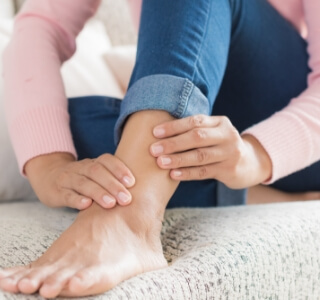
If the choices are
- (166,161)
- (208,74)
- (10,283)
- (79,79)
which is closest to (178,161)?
(166,161)

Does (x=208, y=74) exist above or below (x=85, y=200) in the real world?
above

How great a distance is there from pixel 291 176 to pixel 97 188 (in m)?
0.39

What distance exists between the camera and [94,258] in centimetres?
51

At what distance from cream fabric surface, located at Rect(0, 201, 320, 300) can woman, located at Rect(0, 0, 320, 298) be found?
0.11 feet

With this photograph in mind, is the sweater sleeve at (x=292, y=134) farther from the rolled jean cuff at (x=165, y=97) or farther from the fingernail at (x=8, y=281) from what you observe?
the fingernail at (x=8, y=281)

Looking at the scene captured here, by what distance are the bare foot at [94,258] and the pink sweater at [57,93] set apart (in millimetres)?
182

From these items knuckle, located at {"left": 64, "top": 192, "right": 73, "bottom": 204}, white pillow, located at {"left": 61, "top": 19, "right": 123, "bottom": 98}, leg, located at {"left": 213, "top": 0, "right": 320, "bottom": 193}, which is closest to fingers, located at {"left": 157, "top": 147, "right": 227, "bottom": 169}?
knuckle, located at {"left": 64, "top": 192, "right": 73, "bottom": 204}

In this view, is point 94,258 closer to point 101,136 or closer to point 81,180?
point 81,180

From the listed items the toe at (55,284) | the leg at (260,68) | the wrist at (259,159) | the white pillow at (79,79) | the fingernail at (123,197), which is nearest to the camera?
the toe at (55,284)

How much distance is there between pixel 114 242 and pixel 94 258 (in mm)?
32

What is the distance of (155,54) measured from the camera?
0.61m

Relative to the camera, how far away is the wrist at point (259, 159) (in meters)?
0.66

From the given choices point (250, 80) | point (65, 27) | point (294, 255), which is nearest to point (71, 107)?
point (65, 27)

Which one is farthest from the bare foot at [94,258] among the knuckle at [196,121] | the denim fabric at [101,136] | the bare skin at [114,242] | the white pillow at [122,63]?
the white pillow at [122,63]
